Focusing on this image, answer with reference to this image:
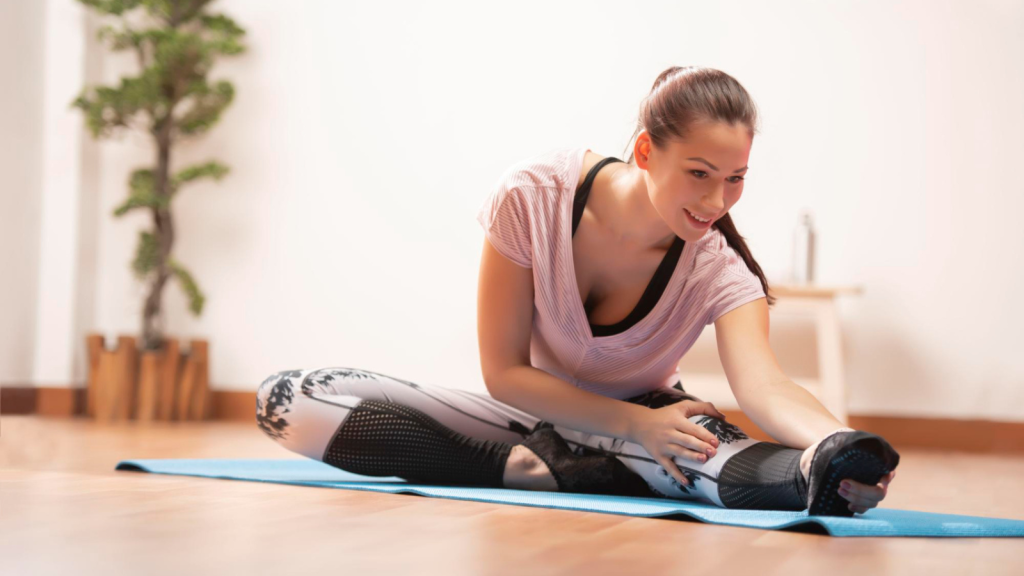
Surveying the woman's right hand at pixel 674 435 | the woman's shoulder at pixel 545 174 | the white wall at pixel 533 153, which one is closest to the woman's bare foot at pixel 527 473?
the woman's right hand at pixel 674 435

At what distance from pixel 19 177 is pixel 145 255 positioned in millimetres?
493

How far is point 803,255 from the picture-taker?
9.73 ft

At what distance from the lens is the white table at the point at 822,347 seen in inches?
107

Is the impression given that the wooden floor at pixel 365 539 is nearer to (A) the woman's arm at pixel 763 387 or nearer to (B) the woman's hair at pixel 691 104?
(A) the woman's arm at pixel 763 387

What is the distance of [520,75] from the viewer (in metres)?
3.37

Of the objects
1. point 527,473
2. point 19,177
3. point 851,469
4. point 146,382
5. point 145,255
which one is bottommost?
point 146,382

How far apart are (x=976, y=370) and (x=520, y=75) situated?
172cm

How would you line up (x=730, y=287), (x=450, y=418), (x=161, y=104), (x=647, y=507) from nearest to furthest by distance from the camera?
1. (x=647, y=507)
2. (x=730, y=287)
3. (x=450, y=418)
4. (x=161, y=104)

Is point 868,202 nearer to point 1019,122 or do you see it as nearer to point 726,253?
point 1019,122

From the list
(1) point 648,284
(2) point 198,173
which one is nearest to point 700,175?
(1) point 648,284

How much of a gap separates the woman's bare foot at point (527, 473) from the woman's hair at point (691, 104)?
1.58 ft

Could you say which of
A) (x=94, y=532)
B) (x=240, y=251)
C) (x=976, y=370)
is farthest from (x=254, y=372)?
(x=94, y=532)

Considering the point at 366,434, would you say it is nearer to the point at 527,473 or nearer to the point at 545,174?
the point at 527,473

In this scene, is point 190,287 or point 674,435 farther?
point 190,287
